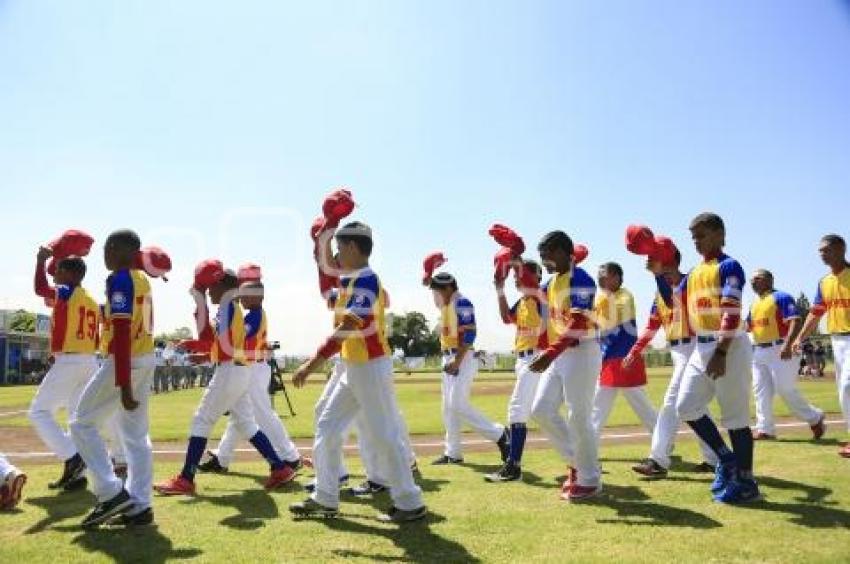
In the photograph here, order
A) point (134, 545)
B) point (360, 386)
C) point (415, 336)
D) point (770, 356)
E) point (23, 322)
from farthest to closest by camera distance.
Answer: point (415, 336)
point (23, 322)
point (770, 356)
point (360, 386)
point (134, 545)

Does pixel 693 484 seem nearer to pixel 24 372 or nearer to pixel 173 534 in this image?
pixel 173 534

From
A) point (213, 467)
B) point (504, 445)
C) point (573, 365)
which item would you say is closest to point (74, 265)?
point (213, 467)

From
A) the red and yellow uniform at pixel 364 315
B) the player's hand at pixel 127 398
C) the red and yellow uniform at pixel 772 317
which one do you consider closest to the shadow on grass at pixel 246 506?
→ the player's hand at pixel 127 398

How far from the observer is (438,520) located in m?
5.73

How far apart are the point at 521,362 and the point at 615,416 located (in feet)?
24.8

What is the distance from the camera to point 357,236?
584cm

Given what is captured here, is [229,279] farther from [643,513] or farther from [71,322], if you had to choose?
[643,513]

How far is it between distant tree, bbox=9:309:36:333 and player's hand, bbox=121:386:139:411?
4941 centimetres

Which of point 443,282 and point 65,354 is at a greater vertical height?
point 443,282

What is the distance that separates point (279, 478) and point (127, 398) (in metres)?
2.38

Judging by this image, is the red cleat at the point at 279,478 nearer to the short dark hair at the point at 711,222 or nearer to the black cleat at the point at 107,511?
the black cleat at the point at 107,511

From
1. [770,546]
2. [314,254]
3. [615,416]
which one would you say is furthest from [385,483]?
[615,416]

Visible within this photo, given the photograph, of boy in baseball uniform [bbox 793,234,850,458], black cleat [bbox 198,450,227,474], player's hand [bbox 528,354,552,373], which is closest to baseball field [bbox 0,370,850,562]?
black cleat [bbox 198,450,227,474]

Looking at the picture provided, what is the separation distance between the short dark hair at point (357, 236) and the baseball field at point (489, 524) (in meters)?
2.28
